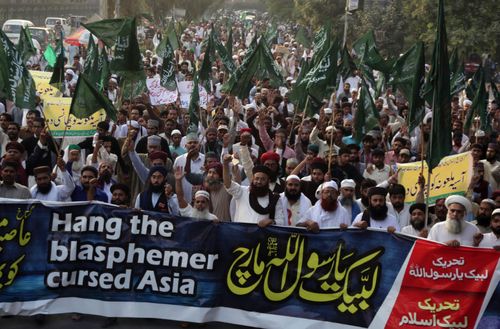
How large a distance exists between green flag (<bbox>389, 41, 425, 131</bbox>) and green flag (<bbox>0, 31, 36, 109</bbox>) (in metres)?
4.05

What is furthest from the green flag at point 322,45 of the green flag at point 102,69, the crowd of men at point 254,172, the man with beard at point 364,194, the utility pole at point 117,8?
the utility pole at point 117,8

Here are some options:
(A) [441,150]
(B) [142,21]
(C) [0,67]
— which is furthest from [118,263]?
(B) [142,21]

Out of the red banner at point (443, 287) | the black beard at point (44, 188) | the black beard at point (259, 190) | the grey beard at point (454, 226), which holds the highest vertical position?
the black beard at point (259, 190)

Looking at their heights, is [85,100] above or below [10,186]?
above

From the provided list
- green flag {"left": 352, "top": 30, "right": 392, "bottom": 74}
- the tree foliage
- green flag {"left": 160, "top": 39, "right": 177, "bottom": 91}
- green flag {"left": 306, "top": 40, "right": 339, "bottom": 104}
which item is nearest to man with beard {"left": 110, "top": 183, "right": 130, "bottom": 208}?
green flag {"left": 306, "top": 40, "right": 339, "bottom": 104}

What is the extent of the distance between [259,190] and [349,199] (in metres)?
1.00

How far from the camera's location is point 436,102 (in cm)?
856

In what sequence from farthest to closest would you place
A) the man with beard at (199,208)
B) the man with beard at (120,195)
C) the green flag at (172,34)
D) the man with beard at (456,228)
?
the green flag at (172,34), the man with beard at (120,195), the man with beard at (199,208), the man with beard at (456,228)

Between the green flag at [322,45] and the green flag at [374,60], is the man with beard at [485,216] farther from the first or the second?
the green flag at [374,60]

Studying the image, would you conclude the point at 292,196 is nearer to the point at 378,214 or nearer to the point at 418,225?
the point at 378,214

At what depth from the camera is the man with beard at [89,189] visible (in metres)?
9.15

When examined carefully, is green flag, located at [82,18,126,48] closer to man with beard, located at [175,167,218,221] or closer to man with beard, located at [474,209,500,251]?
man with beard, located at [175,167,218,221]

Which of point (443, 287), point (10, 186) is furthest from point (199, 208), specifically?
point (443, 287)

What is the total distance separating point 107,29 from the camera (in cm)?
1191
